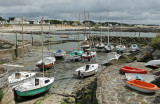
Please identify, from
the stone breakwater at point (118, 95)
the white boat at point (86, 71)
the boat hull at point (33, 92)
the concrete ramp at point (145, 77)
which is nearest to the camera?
the stone breakwater at point (118, 95)

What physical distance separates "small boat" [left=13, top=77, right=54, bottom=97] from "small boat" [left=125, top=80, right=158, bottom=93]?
701 centimetres

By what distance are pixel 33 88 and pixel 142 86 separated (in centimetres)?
850

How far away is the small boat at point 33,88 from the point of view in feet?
40.7

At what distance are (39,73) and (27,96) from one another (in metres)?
7.45

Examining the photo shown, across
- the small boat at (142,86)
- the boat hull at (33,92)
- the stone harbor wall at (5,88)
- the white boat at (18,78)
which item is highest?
the stone harbor wall at (5,88)

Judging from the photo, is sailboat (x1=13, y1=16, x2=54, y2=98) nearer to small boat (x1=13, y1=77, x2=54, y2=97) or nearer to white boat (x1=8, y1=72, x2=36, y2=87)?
small boat (x1=13, y1=77, x2=54, y2=97)

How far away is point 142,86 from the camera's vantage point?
10.0 meters

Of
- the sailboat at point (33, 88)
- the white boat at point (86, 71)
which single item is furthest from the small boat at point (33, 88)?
the white boat at point (86, 71)

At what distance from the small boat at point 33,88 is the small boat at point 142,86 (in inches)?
276

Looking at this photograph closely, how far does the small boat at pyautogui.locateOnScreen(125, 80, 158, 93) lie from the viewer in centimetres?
955

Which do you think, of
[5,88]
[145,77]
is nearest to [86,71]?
[145,77]

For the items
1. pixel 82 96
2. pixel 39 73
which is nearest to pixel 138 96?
pixel 82 96

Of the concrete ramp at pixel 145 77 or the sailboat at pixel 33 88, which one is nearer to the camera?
the concrete ramp at pixel 145 77

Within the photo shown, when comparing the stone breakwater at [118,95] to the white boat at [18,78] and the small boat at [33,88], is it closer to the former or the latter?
the small boat at [33,88]
